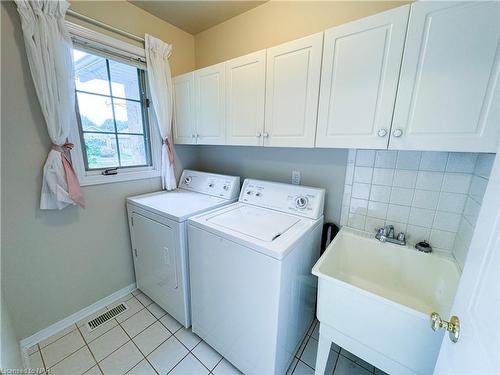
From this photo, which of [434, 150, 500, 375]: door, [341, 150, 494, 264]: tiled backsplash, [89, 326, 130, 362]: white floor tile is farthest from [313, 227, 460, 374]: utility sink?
[89, 326, 130, 362]: white floor tile

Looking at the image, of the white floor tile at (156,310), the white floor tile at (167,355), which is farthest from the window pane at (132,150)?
the white floor tile at (167,355)

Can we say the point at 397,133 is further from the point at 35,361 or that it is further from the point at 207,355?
the point at 35,361

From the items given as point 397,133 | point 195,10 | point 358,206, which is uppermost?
point 195,10

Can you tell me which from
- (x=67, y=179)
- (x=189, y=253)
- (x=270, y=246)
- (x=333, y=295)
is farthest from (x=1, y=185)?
(x=333, y=295)

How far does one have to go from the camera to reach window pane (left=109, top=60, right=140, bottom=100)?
178cm

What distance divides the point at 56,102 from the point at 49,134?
224 mm

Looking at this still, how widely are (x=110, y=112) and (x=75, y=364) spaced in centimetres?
192

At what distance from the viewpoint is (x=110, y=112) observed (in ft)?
5.90

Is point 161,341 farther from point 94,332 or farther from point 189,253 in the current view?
point 189,253

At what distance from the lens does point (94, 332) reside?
5.45 ft

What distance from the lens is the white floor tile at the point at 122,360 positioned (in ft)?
4.56

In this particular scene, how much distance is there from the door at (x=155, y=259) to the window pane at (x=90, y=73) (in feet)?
3.57

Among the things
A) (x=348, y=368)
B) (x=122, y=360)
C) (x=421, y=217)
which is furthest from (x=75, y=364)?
(x=421, y=217)

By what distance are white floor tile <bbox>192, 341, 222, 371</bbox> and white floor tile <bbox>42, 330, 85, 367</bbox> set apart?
2.90 ft
